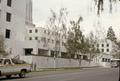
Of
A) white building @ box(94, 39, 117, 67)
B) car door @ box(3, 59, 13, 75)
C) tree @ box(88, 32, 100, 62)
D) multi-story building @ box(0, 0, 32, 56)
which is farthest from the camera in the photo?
white building @ box(94, 39, 117, 67)

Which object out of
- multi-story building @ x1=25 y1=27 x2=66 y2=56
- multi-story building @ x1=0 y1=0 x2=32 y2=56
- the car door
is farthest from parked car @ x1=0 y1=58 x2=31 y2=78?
multi-story building @ x1=25 y1=27 x2=66 y2=56

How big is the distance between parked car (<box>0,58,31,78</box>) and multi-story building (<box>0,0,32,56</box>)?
24.5m

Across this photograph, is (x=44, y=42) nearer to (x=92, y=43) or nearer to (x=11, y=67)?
(x=92, y=43)

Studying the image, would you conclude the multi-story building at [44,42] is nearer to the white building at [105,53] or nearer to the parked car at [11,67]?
the white building at [105,53]

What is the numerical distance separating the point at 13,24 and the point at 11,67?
3215cm

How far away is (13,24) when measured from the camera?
61.7m

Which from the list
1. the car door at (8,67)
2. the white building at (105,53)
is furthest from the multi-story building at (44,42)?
the car door at (8,67)

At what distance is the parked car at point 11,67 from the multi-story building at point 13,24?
80.5ft

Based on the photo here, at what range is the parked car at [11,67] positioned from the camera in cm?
2953

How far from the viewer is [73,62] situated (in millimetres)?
82125

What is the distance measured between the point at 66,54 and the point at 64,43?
510cm

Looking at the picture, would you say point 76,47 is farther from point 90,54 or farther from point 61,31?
point 90,54

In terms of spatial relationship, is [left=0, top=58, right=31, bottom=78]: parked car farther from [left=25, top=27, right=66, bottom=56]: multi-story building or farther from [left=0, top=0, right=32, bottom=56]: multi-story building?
[left=25, top=27, right=66, bottom=56]: multi-story building

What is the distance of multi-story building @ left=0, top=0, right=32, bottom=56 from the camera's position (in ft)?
190
